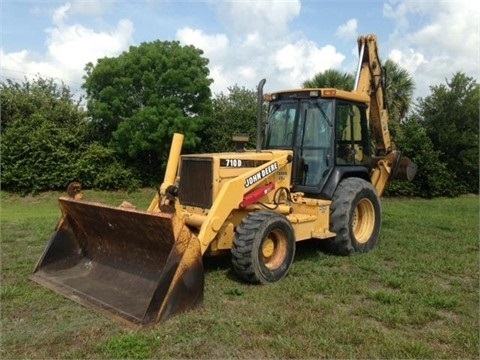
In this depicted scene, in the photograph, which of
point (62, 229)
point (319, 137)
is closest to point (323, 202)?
point (319, 137)

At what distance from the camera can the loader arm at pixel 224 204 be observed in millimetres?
5668

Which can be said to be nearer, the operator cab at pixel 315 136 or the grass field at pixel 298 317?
the grass field at pixel 298 317

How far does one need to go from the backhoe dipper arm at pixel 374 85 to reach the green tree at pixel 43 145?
1096 centimetres

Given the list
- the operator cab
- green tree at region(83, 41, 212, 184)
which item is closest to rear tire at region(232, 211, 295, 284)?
the operator cab

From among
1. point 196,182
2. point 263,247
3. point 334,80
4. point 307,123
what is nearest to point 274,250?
point 263,247

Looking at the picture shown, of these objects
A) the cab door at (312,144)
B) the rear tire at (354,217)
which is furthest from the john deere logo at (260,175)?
the rear tire at (354,217)

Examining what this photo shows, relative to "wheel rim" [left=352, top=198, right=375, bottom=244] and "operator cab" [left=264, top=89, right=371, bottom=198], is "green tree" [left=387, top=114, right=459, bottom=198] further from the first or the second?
"operator cab" [left=264, top=89, right=371, bottom=198]

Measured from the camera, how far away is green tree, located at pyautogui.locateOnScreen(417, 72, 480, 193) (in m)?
20.2

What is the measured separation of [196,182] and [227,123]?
12608 mm

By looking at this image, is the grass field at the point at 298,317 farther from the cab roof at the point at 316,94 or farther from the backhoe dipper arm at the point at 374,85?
the backhoe dipper arm at the point at 374,85

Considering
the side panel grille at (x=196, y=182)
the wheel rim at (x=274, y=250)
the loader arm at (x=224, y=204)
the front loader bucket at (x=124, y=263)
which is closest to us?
the front loader bucket at (x=124, y=263)

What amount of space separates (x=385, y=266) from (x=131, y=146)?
12300 millimetres

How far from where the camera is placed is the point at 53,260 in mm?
6371

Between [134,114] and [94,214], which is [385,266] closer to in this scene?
[94,214]
